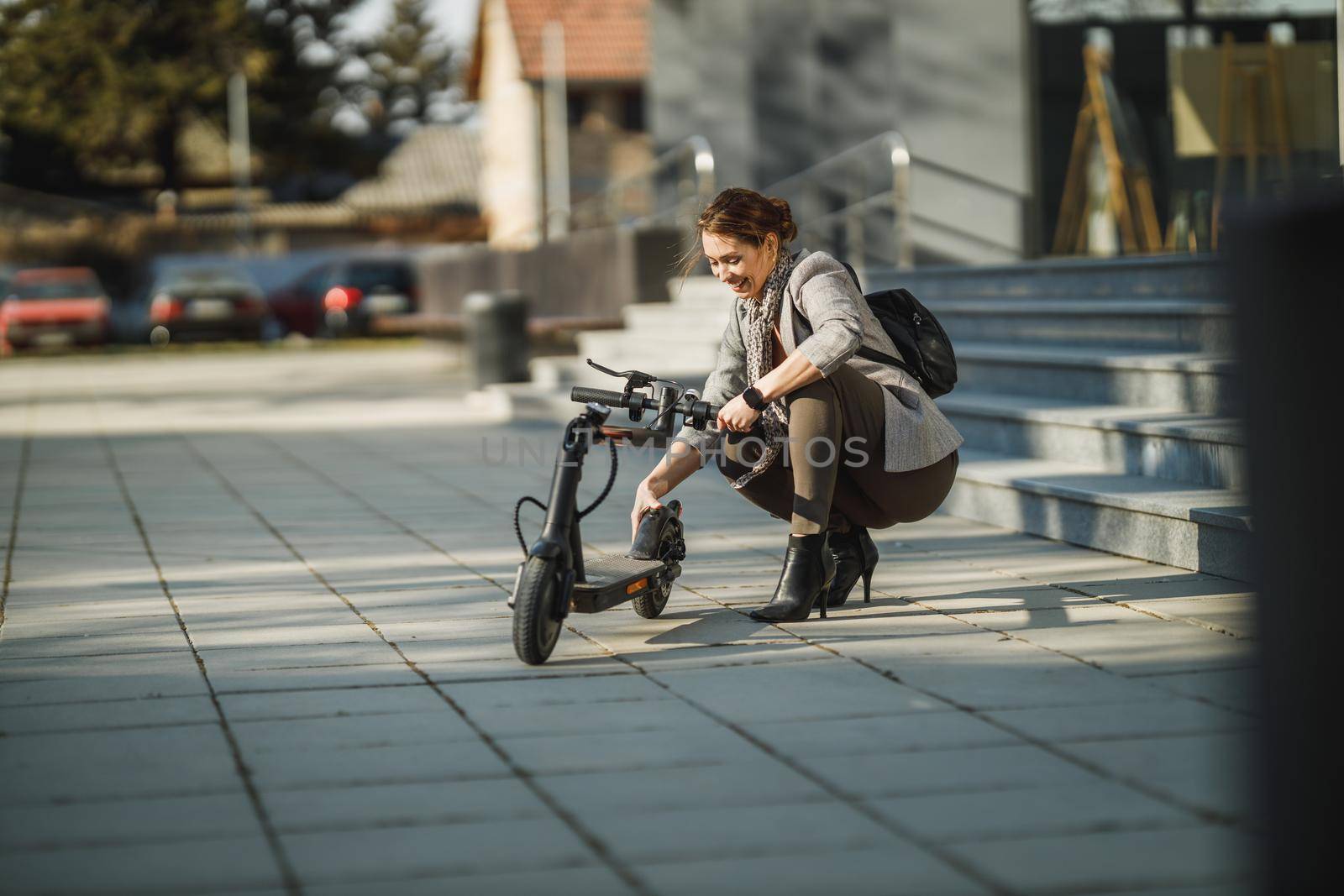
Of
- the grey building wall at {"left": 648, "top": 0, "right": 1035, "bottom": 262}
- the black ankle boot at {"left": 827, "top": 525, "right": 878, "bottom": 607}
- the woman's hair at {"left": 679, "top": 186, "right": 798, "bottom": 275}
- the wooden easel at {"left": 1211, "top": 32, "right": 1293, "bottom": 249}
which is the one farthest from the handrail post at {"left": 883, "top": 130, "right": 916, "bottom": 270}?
the woman's hair at {"left": 679, "top": 186, "right": 798, "bottom": 275}

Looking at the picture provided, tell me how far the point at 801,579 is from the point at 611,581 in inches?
28.1

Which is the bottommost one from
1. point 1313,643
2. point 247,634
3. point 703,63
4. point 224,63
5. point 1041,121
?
point 247,634

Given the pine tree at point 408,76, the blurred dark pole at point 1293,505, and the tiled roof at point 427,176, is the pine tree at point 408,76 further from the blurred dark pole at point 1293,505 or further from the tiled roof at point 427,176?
the blurred dark pole at point 1293,505

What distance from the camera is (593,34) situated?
48.9m

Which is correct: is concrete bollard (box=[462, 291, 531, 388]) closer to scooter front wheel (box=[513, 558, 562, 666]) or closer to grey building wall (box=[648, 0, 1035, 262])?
grey building wall (box=[648, 0, 1035, 262])

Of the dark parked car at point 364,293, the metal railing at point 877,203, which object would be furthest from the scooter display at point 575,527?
the dark parked car at point 364,293

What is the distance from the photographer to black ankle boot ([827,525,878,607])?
5.84 metres

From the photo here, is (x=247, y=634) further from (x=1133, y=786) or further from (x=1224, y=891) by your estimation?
(x=1224, y=891)

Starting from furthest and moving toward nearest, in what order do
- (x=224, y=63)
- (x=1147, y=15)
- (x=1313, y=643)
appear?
(x=224, y=63)
(x=1147, y=15)
(x=1313, y=643)

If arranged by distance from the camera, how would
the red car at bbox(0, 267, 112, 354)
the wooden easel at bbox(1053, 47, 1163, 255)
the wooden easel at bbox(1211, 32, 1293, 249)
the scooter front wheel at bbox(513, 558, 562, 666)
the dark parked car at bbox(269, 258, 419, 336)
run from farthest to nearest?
1. the dark parked car at bbox(269, 258, 419, 336)
2. the red car at bbox(0, 267, 112, 354)
3. the wooden easel at bbox(1053, 47, 1163, 255)
4. the wooden easel at bbox(1211, 32, 1293, 249)
5. the scooter front wheel at bbox(513, 558, 562, 666)

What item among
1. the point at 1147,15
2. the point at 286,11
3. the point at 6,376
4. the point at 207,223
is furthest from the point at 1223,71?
the point at 286,11

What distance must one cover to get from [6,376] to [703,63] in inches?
453

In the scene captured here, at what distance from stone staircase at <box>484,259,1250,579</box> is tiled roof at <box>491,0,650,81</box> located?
37701 mm

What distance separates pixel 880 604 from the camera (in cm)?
591
